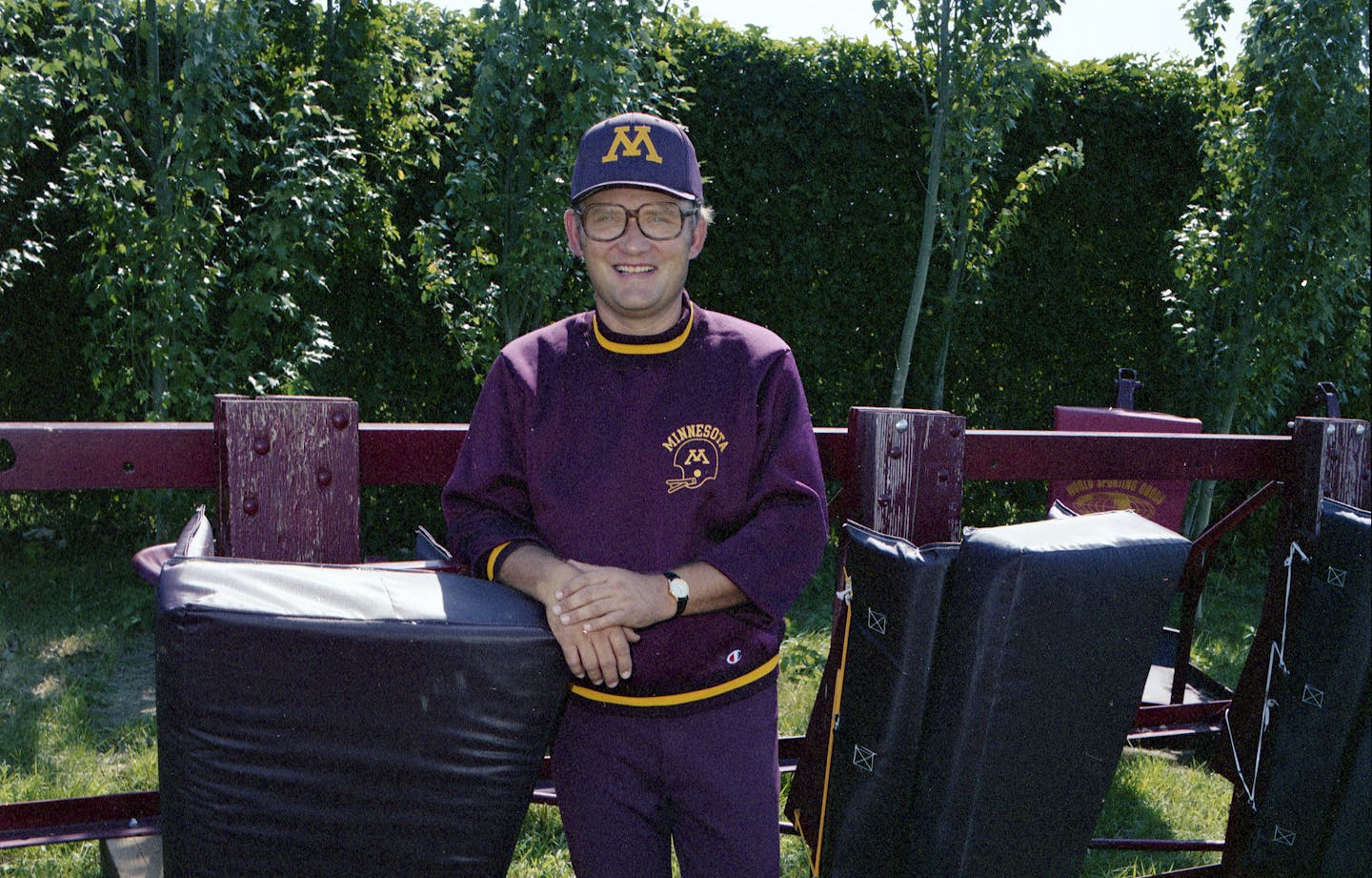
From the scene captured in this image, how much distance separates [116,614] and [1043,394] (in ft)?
20.2

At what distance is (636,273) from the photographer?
1.69 metres

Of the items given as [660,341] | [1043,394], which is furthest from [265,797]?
[1043,394]

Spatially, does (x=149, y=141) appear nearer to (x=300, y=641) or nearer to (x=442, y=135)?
(x=442, y=135)

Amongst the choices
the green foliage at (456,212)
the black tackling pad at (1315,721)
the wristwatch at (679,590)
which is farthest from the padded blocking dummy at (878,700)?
the green foliage at (456,212)

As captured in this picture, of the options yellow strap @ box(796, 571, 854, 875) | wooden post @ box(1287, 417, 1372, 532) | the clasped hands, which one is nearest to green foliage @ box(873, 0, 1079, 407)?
wooden post @ box(1287, 417, 1372, 532)

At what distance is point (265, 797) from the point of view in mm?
1315

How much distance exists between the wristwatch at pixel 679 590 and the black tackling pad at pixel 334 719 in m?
0.21

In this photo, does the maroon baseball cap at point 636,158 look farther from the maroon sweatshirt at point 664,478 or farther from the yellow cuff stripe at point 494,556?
the yellow cuff stripe at point 494,556

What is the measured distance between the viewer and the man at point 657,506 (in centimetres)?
162

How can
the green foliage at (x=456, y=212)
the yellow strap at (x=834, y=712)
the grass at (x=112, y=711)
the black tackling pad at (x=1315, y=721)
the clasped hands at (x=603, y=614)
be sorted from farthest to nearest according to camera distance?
the green foliage at (x=456, y=212) < the grass at (x=112, y=711) < the black tackling pad at (x=1315, y=721) < the yellow strap at (x=834, y=712) < the clasped hands at (x=603, y=614)

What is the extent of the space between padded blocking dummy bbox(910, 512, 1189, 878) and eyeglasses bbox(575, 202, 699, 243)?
0.80m

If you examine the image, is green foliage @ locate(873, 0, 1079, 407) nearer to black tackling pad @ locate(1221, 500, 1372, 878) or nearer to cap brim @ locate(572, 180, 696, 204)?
black tackling pad @ locate(1221, 500, 1372, 878)

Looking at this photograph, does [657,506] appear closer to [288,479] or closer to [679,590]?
[679,590]

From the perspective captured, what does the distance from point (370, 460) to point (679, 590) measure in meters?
0.67
